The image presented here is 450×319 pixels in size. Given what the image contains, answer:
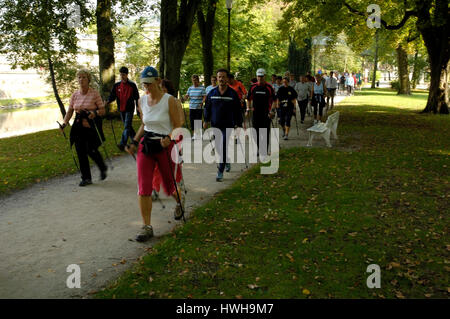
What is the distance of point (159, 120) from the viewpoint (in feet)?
18.1

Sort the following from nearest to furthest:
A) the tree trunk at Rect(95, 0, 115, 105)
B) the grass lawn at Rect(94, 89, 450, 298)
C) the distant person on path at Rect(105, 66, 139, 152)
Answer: the grass lawn at Rect(94, 89, 450, 298) → the distant person on path at Rect(105, 66, 139, 152) → the tree trunk at Rect(95, 0, 115, 105)

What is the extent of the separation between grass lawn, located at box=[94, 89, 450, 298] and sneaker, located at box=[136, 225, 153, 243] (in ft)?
0.75

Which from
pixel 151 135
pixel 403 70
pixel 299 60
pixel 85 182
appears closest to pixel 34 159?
pixel 85 182

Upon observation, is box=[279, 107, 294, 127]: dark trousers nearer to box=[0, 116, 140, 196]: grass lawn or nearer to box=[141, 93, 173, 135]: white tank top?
box=[0, 116, 140, 196]: grass lawn

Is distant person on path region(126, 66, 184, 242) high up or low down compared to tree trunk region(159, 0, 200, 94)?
down

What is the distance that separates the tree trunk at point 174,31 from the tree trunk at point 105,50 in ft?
15.6

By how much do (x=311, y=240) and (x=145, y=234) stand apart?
7.28 feet

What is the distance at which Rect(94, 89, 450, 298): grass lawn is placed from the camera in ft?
14.1

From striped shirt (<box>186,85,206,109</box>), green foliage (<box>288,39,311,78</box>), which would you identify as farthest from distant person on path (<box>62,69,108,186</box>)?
green foliage (<box>288,39,311,78</box>)

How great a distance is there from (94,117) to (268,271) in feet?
16.6

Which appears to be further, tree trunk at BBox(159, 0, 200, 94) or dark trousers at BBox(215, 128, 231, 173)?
tree trunk at BBox(159, 0, 200, 94)
